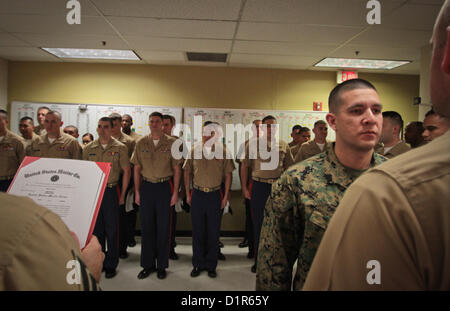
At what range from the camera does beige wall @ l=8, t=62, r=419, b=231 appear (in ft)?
14.3

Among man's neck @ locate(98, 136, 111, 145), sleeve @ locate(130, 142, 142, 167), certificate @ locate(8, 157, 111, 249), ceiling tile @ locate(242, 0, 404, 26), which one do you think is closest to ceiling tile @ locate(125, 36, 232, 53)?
ceiling tile @ locate(242, 0, 404, 26)

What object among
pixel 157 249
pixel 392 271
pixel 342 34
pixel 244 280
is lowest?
pixel 244 280

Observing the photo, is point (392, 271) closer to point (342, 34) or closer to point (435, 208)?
point (435, 208)

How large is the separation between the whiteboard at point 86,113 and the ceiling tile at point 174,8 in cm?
194

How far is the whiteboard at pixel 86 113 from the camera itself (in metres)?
4.30

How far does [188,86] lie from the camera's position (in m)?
4.46

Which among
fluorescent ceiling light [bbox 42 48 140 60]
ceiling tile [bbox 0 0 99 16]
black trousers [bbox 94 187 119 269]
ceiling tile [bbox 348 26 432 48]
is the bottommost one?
black trousers [bbox 94 187 119 269]

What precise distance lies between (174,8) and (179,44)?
3.21 feet

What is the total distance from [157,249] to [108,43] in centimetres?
285

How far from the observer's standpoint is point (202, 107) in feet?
14.7

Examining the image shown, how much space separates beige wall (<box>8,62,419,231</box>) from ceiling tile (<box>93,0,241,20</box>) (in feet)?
6.03

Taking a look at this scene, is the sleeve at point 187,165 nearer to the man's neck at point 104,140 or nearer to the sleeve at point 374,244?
the man's neck at point 104,140

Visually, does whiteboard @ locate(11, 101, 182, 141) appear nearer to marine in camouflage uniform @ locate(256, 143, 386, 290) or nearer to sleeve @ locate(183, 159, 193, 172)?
sleeve @ locate(183, 159, 193, 172)
